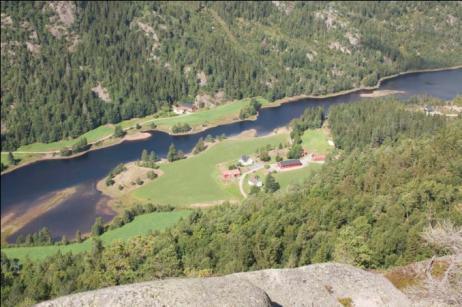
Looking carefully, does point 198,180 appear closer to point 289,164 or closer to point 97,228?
point 289,164

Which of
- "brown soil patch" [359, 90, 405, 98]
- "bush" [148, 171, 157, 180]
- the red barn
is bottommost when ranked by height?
"bush" [148, 171, 157, 180]

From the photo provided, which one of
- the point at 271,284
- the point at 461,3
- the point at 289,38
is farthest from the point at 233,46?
the point at 271,284

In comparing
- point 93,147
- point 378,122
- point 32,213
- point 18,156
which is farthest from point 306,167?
point 18,156

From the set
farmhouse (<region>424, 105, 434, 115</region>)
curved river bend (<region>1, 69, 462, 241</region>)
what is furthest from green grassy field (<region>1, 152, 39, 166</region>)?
farmhouse (<region>424, 105, 434, 115</region>)

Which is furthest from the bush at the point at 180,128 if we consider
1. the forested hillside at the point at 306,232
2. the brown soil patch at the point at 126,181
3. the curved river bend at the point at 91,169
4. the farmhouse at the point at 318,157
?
the forested hillside at the point at 306,232

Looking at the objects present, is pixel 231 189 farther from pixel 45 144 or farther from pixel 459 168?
pixel 45 144

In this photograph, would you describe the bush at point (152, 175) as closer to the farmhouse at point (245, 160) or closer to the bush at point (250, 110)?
the farmhouse at point (245, 160)

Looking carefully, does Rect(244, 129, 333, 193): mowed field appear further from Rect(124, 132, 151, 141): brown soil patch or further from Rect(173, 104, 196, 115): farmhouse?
Rect(173, 104, 196, 115): farmhouse
